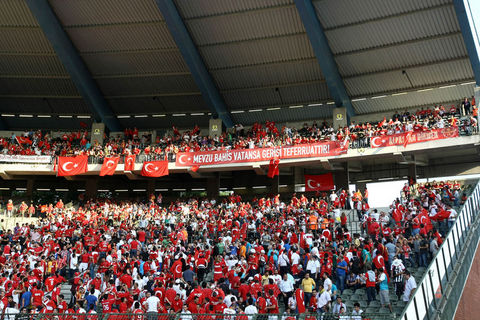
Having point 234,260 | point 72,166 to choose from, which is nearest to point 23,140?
point 72,166

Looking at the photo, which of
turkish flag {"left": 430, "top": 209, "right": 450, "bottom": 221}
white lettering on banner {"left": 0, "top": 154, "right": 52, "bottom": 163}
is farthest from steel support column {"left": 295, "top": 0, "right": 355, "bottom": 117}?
white lettering on banner {"left": 0, "top": 154, "right": 52, "bottom": 163}

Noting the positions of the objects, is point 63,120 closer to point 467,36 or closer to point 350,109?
point 350,109

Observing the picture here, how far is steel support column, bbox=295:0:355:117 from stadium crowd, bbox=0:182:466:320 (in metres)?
8.13

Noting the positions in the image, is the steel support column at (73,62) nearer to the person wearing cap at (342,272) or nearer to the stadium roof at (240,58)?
the stadium roof at (240,58)

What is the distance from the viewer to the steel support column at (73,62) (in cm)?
3102

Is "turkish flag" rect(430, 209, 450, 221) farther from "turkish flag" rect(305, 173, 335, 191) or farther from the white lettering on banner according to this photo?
the white lettering on banner

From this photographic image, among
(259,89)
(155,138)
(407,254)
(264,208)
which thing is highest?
(259,89)

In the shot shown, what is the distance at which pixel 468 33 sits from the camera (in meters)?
28.2

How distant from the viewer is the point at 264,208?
89.5 ft

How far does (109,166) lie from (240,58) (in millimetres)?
10948

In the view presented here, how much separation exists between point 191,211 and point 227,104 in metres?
10.8

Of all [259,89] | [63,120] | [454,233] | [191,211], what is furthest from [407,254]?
[63,120]

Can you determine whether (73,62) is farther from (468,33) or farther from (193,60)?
(468,33)

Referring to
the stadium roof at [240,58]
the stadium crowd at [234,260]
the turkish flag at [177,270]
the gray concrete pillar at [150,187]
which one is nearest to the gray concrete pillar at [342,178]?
the stadium roof at [240,58]
